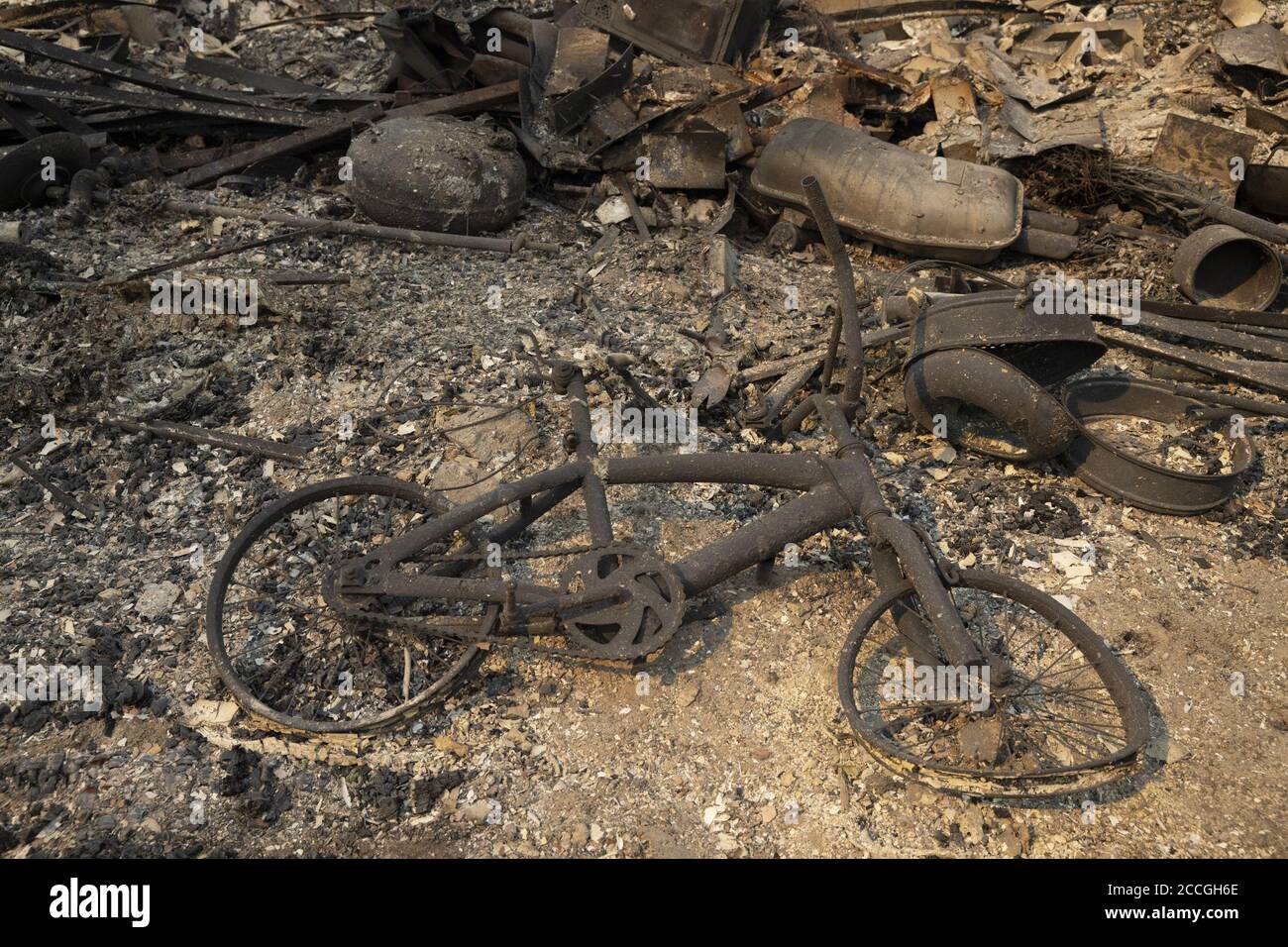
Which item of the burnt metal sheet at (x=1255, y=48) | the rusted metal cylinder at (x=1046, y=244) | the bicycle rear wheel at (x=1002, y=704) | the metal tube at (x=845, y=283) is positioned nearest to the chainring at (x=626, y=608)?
the bicycle rear wheel at (x=1002, y=704)

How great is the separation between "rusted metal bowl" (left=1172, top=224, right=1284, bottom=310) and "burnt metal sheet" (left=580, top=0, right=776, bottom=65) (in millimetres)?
3943

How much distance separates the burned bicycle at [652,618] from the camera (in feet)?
11.3

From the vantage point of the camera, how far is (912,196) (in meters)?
6.34

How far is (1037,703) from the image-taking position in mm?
3705

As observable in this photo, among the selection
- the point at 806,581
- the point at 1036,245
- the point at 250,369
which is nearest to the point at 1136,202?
the point at 1036,245

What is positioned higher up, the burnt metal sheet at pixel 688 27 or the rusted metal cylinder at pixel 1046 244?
the burnt metal sheet at pixel 688 27

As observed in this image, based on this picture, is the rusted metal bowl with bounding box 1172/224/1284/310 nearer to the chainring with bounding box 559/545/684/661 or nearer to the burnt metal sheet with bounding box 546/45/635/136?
the burnt metal sheet with bounding box 546/45/635/136

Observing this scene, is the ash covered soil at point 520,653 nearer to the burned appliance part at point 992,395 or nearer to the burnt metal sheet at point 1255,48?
the burned appliance part at point 992,395

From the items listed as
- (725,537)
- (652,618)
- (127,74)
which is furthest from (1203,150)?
(127,74)

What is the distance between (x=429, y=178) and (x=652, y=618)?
170 inches

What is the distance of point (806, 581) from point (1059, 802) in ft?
4.59

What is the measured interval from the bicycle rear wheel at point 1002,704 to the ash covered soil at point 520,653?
0.16 m

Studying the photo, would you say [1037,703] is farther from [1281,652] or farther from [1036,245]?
[1036,245]

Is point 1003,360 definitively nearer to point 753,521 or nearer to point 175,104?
point 753,521
